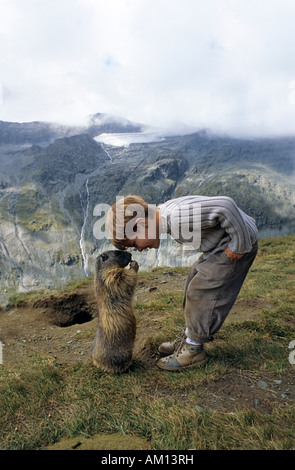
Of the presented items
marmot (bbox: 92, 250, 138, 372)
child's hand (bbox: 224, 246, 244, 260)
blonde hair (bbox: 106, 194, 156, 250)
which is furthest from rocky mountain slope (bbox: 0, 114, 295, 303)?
blonde hair (bbox: 106, 194, 156, 250)

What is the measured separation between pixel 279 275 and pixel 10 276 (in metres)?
113

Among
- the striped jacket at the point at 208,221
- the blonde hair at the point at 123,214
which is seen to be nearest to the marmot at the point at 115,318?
the blonde hair at the point at 123,214

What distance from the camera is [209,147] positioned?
6132 inches

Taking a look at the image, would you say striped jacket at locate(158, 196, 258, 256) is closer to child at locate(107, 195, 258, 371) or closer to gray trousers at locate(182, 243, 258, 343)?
child at locate(107, 195, 258, 371)

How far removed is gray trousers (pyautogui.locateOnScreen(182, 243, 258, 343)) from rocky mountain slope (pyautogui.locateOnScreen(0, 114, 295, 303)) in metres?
78.3

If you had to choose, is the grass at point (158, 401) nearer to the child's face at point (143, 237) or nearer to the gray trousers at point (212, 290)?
the gray trousers at point (212, 290)

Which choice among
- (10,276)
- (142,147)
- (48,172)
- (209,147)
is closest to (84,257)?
(10,276)

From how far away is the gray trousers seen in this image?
12.9 ft

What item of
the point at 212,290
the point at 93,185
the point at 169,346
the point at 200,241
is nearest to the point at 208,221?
the point at 200,241

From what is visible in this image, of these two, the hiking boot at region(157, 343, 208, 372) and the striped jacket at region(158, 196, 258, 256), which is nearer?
the striped jacket at region(158, 196, 258, 256)

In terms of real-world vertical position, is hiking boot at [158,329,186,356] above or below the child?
below

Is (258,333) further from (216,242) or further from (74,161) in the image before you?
(74,161)

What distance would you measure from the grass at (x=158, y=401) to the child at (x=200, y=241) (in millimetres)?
495

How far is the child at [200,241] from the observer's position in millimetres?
3668
